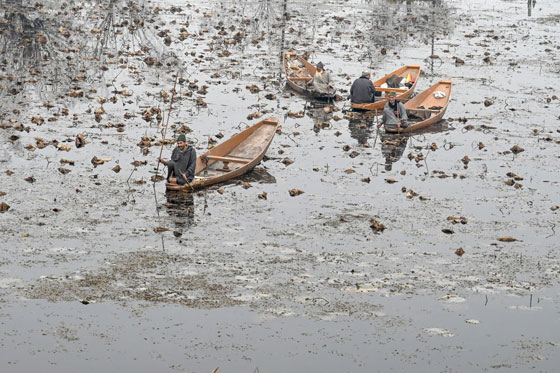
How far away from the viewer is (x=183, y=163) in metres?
20.8

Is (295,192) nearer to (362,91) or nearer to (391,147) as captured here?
(391,147)

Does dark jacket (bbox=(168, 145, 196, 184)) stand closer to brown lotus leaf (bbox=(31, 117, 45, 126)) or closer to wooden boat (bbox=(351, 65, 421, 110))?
brown lotus leaf (bbox=(31, 117, 45, 126))

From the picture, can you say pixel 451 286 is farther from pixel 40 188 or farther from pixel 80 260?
pixel 40 188

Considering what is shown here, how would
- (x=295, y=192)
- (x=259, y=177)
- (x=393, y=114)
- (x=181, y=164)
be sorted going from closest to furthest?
(x=181, y=164)
(x=295, y=192)
(x=259, y=177)
(x=393, y=114)

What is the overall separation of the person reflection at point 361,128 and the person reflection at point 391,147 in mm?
513

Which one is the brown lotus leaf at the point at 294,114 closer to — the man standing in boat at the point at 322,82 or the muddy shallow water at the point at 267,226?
the muddy shallow water at the point at 267,226

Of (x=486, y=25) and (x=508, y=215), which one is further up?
(x=486, y=25)

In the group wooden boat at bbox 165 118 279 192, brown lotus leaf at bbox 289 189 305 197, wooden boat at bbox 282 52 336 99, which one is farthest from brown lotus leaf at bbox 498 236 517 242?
wooden boat at bbox 282 52 336 99

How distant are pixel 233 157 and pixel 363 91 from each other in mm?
7439

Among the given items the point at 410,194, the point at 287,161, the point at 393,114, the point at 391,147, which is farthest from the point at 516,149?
the point at 287,161

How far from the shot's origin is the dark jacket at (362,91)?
29.6 metres

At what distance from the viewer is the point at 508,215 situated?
2039 cm

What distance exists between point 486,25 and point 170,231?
123 feet

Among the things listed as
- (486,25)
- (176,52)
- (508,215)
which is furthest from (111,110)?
(486,25)
